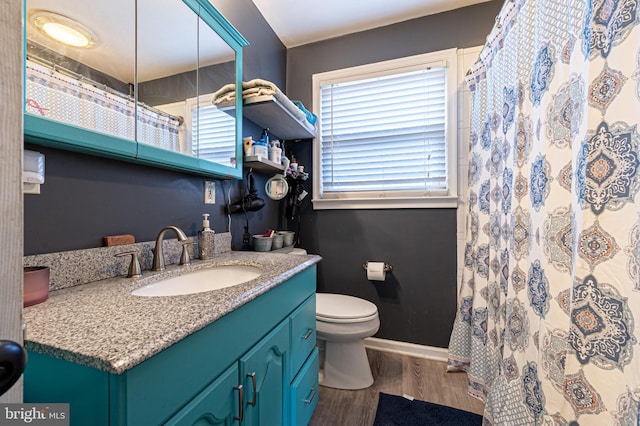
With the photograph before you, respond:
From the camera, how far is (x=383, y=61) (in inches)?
77.0

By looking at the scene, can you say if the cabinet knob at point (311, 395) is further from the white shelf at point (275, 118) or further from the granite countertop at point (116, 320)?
the white shelf at point (275, 118)

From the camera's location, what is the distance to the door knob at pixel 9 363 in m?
0.21

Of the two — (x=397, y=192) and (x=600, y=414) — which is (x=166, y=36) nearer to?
(x=397, y=192)

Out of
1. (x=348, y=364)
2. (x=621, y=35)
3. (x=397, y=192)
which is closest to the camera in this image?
(x=621, y=35)

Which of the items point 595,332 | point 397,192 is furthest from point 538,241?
point 397,192

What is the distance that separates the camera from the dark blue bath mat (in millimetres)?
1284

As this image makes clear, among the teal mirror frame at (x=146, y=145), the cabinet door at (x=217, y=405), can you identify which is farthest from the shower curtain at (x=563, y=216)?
the teal mirror frame at (x=146, y=145)

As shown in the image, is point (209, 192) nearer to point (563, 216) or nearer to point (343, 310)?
point (343, 310)

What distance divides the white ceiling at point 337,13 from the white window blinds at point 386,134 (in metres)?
0.38

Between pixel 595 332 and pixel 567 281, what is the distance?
0.19m

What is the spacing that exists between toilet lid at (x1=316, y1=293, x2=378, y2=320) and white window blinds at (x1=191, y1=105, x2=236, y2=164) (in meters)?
1.00

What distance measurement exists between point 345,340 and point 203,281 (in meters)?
0.85

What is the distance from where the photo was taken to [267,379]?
839mm

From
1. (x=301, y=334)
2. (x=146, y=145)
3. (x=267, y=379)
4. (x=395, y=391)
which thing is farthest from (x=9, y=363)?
(x=395, y=391)
